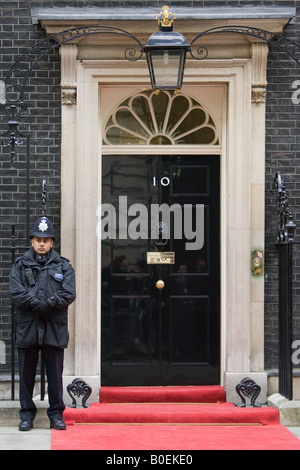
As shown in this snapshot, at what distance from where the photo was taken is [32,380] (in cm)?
851

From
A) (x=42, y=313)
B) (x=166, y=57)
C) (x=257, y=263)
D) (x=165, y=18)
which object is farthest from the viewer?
(x=257, y=263)

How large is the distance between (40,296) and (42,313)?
16 centimetres

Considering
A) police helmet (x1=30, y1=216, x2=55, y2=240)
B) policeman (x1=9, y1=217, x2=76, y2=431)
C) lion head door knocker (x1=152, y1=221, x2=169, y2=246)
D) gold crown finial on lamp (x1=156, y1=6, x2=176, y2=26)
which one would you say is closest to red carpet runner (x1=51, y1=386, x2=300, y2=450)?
policeman (x1=9, y1=217, x2=76, y2=431)

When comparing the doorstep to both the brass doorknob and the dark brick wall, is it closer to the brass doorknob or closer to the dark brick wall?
the dark brick wall

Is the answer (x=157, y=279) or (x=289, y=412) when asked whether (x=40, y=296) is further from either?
(x=289, y=412)

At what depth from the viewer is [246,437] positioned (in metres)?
8.31

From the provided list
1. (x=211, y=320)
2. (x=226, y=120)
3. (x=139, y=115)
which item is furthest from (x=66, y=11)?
(x=211, y=320)

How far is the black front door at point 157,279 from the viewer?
10.1 metres

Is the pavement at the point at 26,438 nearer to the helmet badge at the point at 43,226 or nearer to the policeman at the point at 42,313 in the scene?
the policeman at the point at 42,313

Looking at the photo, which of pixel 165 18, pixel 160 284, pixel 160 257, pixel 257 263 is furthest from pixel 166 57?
pixel 160 284

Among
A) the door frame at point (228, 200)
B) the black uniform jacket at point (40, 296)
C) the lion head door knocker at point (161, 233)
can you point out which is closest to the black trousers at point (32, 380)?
the black uniform jacket at point (40, 296)

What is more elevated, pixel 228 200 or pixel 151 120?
pixel 151 120

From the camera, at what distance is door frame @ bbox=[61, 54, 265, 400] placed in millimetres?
9766
